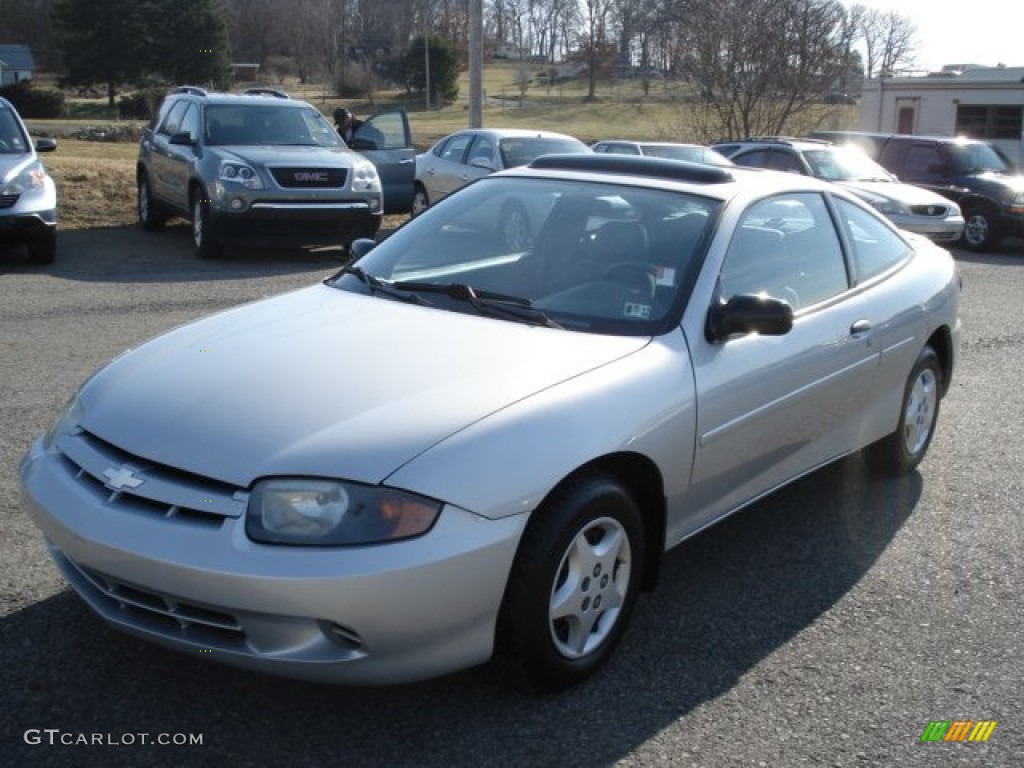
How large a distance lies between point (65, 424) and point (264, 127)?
33.7 ft

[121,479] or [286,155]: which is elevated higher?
[286,155]

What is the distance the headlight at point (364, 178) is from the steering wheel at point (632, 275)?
913 centimetres

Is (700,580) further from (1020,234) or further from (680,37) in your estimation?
(680,37)

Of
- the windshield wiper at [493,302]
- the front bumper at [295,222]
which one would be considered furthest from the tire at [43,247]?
the windshield wiper at [493,302]

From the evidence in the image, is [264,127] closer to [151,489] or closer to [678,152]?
[678,152]

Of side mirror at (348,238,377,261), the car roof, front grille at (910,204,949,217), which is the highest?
the car roof

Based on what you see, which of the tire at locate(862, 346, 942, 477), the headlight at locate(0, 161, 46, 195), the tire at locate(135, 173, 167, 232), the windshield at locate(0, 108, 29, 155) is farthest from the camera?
the tire at locate(135, 173, 167, 232)

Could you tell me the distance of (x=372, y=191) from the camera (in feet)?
43.0

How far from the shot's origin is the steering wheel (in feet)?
13.5

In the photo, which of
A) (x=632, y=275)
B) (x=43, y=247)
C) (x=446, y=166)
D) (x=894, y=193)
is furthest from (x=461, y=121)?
(x=632, y=275)

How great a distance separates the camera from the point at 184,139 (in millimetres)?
12969

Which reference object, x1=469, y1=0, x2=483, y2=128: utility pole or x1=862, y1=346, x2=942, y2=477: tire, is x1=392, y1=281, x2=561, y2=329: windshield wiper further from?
x1=469, y1=0, x2=483, y2=128: utility pole

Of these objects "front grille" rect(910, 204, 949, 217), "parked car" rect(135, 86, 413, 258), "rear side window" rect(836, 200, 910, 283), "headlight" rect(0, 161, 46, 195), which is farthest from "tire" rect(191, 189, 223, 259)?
"front grille" rect(910, 204, 949, 217)

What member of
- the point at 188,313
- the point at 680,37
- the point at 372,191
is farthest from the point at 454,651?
the point at 680,37
